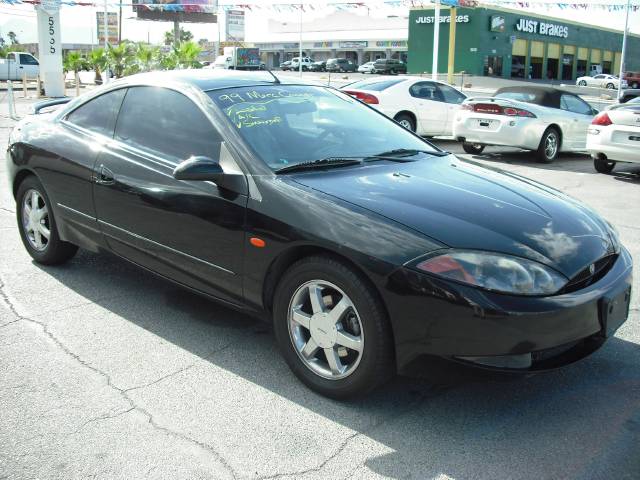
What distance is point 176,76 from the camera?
4344 millimetres

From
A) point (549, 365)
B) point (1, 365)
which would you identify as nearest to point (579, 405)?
point (549, 365)

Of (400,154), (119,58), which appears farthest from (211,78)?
(119,58)


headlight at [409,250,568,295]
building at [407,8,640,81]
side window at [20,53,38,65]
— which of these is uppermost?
building at [407,8,640,81]

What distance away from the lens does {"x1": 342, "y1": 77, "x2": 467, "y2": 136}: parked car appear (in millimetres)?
13875

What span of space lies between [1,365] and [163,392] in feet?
3.26

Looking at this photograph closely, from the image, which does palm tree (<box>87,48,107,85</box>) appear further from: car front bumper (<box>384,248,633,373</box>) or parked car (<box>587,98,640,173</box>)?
car front bumper (<box>384,248,633,373</box>)

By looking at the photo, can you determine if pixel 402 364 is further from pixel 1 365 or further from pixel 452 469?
pixel 1 365

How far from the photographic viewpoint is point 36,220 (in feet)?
17.1

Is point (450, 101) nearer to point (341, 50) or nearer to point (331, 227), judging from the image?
point (331, 227)

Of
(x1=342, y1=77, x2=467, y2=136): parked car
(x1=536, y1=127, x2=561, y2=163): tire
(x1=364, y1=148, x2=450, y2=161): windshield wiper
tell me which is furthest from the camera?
(x1=342, y1=77, x2=467, y2=136): parked car

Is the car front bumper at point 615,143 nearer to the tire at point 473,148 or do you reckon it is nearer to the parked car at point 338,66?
the tire at point 473,148

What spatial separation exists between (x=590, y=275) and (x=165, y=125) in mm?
2580

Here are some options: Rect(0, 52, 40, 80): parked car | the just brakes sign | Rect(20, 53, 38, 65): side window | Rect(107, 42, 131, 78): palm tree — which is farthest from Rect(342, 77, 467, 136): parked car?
the just brakes sign

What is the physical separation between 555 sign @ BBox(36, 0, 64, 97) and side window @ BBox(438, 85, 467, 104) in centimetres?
1783
